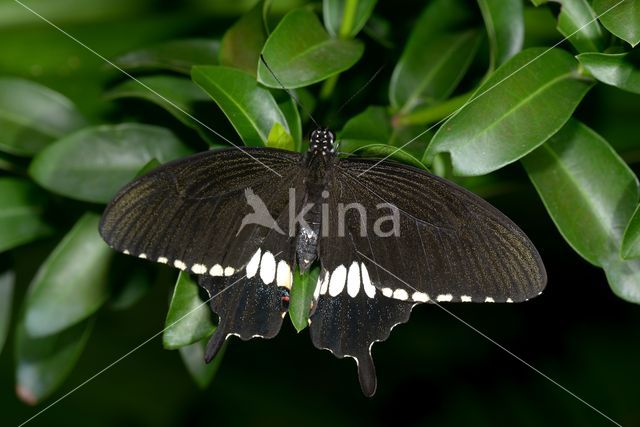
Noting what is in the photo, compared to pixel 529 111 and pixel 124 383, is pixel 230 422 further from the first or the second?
pixel 529 111

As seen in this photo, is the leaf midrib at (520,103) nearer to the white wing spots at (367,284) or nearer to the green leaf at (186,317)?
the white wing spots at (367,284)

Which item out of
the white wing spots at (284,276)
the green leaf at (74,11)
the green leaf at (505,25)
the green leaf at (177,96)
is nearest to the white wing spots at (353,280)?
the white wing spots at (284,276)

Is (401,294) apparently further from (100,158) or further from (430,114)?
(100,158)

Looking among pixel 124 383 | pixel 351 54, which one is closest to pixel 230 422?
pixel 124 383

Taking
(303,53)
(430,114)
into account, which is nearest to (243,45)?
(303,53)

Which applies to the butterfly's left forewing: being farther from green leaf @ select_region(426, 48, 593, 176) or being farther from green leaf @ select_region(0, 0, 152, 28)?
green leaf @ select_region(0, 0, 152, 28)

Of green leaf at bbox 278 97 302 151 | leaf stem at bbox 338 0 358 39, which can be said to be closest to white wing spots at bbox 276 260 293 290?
green leaf at bbox 278 97 302 151
